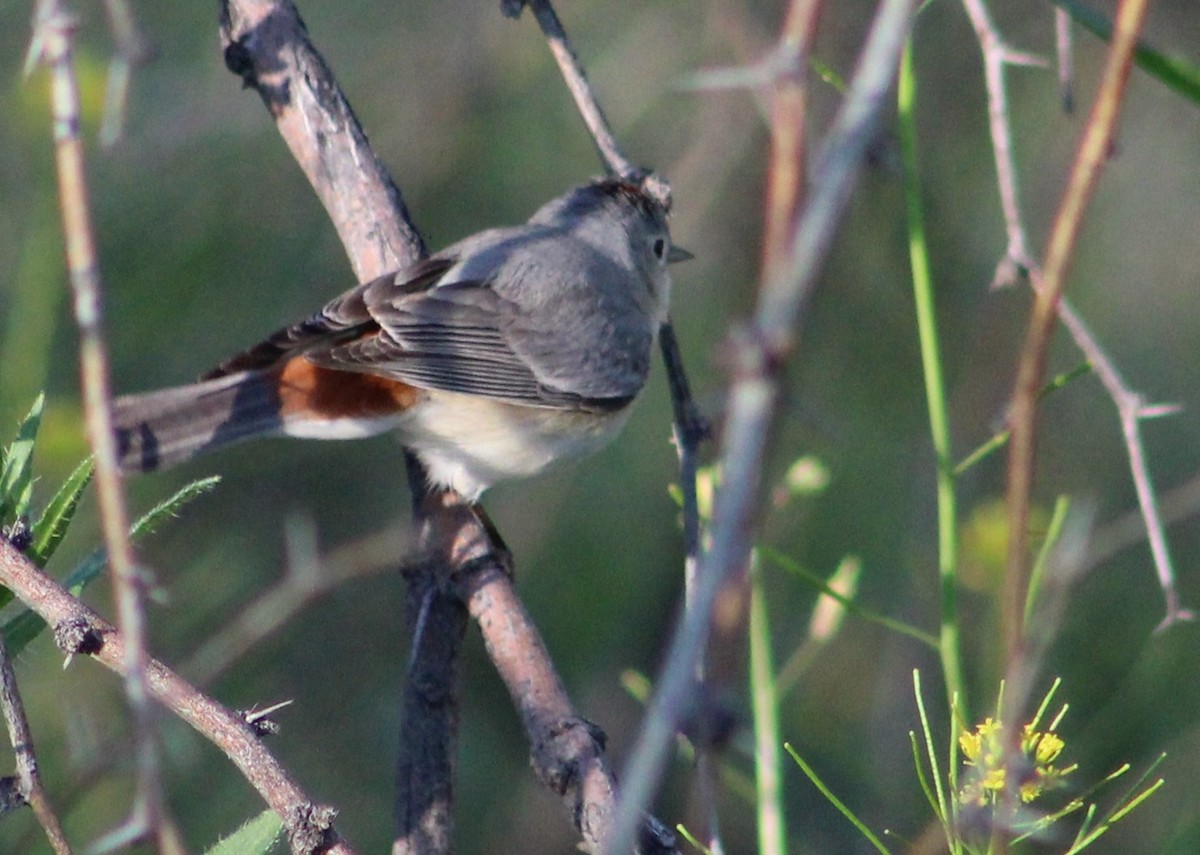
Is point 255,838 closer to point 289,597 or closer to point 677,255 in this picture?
point 289,597

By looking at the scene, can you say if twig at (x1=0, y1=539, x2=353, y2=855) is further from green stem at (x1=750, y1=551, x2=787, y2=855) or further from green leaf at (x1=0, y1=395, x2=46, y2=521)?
green stem at (x1=750, y1=551, x2=787, y2=855)

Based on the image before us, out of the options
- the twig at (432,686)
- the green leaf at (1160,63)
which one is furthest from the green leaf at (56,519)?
the green leaf at (1160,63)

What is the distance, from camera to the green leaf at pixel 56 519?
192cm

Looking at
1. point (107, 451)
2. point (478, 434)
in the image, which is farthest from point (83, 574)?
point (478, 434)

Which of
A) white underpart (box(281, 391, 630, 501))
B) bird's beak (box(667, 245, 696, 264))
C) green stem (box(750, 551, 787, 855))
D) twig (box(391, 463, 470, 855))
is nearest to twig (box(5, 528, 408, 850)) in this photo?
twig (box(391, 463, 470, 855))

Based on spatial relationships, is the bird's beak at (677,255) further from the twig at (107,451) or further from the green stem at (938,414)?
the twig at (107,451)

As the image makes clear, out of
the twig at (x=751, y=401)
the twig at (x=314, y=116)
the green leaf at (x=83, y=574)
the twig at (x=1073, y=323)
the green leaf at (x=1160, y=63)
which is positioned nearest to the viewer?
the twig at (x=751, y=401)

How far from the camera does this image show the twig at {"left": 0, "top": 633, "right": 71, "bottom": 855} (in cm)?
158

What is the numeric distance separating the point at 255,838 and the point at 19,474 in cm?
63

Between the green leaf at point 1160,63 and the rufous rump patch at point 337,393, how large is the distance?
2.53 m

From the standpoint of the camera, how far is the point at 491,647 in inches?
112

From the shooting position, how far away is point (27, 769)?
1619 millimetres

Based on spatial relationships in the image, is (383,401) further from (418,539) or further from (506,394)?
(418,539)

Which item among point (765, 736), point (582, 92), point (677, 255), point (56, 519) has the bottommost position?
point (765, 736)
